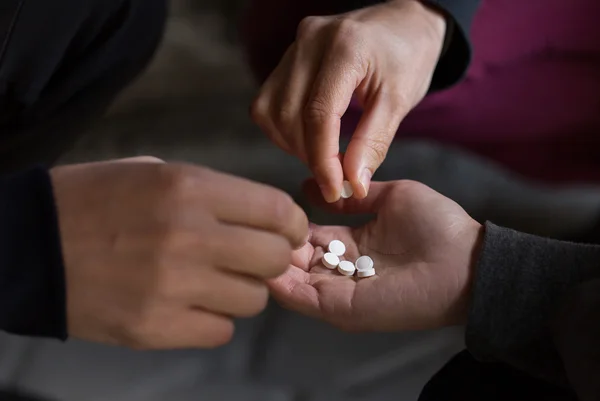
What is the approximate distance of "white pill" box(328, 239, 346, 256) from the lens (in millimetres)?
731

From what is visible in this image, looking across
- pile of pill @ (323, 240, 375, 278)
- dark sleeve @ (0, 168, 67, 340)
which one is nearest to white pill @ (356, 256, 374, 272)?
pile of pill @ (323, 240, 375, 278)

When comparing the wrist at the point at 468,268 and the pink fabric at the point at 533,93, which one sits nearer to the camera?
the wrist at the point at 468,268

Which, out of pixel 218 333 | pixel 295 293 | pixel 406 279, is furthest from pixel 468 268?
pixel 218 333

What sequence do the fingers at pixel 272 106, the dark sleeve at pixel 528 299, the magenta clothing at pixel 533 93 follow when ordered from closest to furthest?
the dark sleeve at pixel 528 299 < the fingers at pixel 272 106 < the magenta clothing at pixel 533 93

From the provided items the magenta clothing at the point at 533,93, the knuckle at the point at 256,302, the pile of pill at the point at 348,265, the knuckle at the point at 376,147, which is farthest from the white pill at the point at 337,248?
the magenta clothing at the point at 533,93

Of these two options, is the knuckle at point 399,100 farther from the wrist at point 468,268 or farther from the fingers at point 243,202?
the fingers at point 243,202

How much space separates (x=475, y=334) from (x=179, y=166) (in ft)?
1.08

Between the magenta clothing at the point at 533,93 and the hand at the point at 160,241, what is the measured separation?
618 millimetres

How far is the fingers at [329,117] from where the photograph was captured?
0.66 metres

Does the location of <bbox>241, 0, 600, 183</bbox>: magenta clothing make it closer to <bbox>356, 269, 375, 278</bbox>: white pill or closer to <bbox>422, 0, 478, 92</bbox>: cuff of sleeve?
<bbox>422, 0, 478, 92</bbox>: cuff of sleeve

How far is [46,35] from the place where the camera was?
691 mm

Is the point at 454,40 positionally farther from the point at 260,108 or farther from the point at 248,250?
the point at 248,250

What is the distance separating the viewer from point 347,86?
0.69 metres

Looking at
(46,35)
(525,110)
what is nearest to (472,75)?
(525,110)
